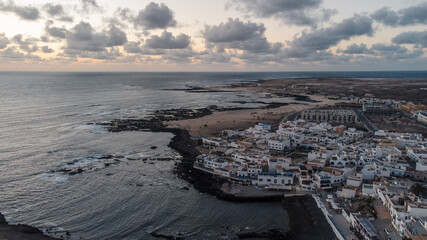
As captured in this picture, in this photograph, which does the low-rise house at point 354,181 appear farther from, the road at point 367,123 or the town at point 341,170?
the road at point 367,123

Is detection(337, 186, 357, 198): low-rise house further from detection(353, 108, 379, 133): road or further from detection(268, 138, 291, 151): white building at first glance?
detection(353, 108, 379, 133): road

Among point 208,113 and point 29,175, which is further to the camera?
point 208,113

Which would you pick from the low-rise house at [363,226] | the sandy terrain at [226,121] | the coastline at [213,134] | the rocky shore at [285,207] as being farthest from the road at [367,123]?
the low-rise house at [363,226]

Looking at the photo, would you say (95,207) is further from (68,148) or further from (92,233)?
(68,148)

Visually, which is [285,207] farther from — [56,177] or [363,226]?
[56,177]

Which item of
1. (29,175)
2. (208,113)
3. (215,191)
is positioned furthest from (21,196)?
(208,113)

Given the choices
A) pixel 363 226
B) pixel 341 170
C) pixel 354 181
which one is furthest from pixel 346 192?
pixel 363 226

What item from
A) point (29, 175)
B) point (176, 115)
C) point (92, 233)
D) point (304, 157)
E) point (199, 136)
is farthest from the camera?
point (176, 115)
